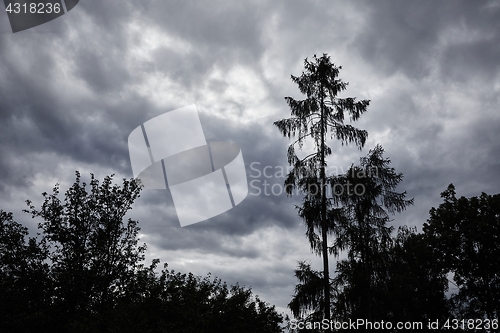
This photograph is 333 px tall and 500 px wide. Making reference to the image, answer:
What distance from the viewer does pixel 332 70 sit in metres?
18.8

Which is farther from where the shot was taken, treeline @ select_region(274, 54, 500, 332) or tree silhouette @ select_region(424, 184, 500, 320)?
tree silhouette @ select_region(424, 184, 500, 320)

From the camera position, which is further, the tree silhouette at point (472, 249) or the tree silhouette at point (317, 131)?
the tree silhouette at point (472, 249)

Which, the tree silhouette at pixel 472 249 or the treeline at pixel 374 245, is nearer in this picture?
the treeline at pixel 374 245

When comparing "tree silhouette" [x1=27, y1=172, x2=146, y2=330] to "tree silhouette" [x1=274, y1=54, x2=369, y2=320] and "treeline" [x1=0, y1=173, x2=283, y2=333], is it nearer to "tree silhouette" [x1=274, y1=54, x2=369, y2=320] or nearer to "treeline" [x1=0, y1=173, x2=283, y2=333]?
"treeline" [x1=0, y1=173, x2=283, y2=333]

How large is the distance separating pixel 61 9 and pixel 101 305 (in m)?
13.4

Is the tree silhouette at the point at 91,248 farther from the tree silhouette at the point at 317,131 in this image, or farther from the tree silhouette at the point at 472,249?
the tree silhouette at the point at 472,249

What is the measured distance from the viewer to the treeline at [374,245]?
1750 centimetres

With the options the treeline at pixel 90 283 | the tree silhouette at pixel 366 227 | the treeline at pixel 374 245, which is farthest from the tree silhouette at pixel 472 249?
the treeline at pixel 90 283

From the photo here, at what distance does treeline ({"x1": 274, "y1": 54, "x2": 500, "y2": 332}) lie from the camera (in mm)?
17500

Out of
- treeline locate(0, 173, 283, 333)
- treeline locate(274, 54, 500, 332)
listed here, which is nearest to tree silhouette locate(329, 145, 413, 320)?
treeline locate(274, 54, 500, 332)

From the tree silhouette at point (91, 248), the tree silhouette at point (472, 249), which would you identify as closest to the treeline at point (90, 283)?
the tree silhouette at point (91, 248)

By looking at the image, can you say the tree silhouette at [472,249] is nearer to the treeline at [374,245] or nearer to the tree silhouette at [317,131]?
the treeline at [374,245]

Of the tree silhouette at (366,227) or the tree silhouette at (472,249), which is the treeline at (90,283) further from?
the tree silhouette at (472,249)

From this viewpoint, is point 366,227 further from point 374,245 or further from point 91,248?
point 91,248
